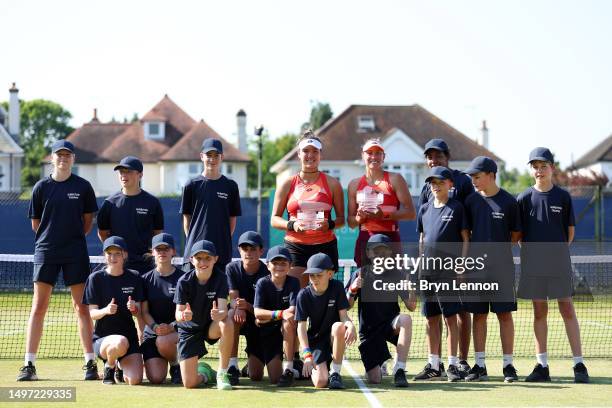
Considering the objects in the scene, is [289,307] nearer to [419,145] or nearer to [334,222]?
[334,222]

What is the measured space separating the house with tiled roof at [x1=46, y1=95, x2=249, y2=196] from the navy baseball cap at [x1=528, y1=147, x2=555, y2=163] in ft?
169

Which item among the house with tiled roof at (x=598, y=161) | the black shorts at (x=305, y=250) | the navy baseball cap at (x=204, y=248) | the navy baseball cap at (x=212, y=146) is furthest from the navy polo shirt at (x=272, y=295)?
the house with tiled roof at (x=598, y=161)

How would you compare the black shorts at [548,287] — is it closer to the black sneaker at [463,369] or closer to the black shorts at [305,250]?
the black sneaker at [463,369]

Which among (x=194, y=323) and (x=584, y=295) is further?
(x=584, y=295)

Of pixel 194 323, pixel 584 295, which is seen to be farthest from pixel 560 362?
pixel 584 295

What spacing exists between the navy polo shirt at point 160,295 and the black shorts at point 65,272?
2.13 feet

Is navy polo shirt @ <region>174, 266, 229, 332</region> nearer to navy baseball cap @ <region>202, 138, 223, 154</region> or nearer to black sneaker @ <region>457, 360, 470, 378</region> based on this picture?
navy baseball cap @ <region>202, 138, 223, 154</region>

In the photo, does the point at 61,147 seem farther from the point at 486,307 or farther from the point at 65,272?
the point at 486,307

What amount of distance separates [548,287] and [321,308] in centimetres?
224

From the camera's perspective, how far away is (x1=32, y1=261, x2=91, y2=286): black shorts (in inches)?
360

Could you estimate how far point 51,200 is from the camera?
918 centimetres

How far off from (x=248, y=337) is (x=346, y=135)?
46.5m

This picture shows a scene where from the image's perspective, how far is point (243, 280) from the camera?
364 inches

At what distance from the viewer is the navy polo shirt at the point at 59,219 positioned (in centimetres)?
916
